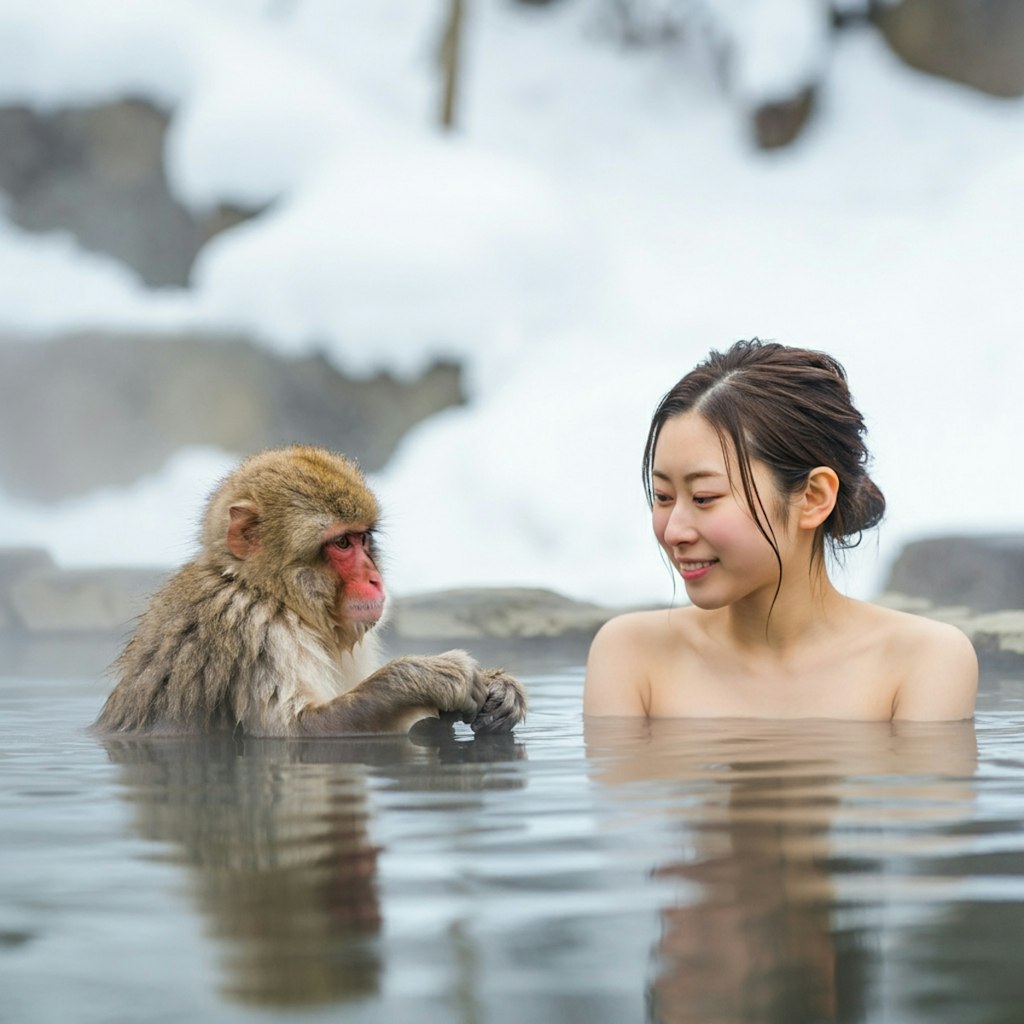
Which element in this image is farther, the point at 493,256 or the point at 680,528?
the point at 493,256

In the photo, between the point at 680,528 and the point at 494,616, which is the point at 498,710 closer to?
the point at 680,528

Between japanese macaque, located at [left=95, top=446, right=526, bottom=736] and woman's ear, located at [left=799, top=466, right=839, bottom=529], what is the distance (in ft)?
2.82

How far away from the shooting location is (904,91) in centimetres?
1602

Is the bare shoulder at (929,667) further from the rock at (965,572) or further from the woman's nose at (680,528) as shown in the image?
the rock at (965,572)

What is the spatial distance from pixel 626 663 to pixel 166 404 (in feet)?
31.8

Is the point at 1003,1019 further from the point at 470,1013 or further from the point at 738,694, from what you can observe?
the point at 738,694

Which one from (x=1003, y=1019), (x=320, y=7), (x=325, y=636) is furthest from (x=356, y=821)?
(x=320, y=7)

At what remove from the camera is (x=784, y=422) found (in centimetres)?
334

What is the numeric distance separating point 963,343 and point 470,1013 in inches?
467

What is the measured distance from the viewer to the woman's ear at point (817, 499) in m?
3.40

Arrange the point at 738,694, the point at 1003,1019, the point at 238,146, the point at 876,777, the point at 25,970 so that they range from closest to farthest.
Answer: the point at 1003,1019 → the point at 25,970 → the point at 876,777 → the point at 738,694 → the point at 238,146

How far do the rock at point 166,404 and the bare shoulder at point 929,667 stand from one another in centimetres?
919

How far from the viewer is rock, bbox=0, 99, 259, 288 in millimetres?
14352

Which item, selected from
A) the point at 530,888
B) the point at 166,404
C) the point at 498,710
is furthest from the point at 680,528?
the point at 166,404
